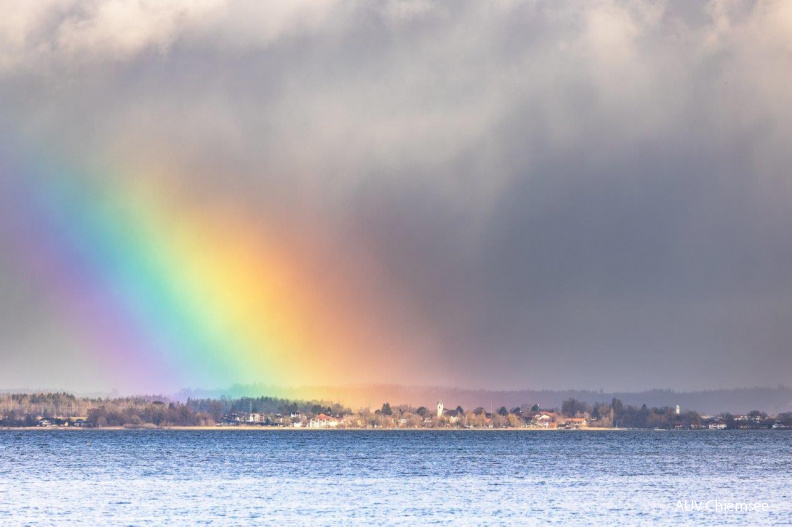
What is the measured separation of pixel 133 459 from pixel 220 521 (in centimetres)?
8781

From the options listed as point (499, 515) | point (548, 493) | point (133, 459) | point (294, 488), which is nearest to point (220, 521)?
point (499, 515)

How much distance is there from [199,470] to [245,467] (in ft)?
24.3

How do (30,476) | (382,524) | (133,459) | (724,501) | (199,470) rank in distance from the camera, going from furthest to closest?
(133,459), (199,470), (30,476), (724,501), (382,524)

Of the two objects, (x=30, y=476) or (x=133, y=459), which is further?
(x=133, y=459)

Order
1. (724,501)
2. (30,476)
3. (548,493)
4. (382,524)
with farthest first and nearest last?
1. (30,476)
2. (548,493)
3. (724,501)
4. (382,524)

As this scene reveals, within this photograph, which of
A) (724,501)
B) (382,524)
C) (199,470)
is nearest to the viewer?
(382,524)

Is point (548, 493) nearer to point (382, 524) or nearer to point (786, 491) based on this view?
point (786, 491)

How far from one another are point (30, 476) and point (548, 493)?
56.1 meters

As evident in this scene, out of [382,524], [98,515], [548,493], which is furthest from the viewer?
[548,493]

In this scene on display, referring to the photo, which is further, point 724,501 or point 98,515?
point 724,501

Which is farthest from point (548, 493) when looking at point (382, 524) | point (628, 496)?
point (382, 524)

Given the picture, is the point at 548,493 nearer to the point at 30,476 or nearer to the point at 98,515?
the point at 98,515

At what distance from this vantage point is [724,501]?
8025 cm

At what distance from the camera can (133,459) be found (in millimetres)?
147875
